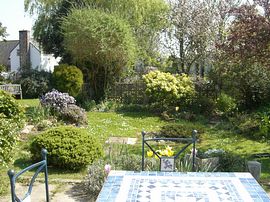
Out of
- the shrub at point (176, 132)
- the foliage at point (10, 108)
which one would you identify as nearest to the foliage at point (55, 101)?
the foliage at point (10, 108)

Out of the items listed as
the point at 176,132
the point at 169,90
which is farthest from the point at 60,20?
the point at 176,132

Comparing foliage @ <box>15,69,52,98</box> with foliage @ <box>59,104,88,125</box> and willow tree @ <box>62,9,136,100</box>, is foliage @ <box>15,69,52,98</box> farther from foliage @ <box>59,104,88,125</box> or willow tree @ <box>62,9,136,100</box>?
foliage @ <box>59,104,88,125</box>

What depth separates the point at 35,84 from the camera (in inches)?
795

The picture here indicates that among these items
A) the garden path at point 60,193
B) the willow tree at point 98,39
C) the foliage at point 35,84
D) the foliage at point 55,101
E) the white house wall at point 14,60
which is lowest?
the garden path at point 60,193

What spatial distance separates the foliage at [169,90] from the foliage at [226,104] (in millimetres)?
1218

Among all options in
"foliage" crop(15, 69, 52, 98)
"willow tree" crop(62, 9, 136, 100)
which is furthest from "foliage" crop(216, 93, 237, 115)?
"foliage" crop(15, 69, 52, 98)

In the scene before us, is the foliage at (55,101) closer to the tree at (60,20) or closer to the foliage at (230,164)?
the foliage at (230,164)

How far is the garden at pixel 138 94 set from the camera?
23.0 ft

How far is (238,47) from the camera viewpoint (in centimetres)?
864

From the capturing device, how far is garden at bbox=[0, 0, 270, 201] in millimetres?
7000

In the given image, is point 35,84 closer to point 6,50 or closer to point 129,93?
point 129,93

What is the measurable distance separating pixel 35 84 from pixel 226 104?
10.9m

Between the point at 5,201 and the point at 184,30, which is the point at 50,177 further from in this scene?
Result: the point at 184,30

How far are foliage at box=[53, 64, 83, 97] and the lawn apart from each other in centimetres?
161
